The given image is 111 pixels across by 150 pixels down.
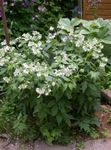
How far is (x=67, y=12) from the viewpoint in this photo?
6.20 metres

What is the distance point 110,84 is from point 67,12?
2072 millimetres

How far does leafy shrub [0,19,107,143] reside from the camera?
3494 mm

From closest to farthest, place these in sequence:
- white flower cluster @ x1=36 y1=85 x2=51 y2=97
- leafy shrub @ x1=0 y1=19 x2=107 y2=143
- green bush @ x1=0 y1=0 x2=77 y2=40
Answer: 1. white flower cluster @ x1=36 y1=85 x2=51 y2=97
2. leafy shrub @ x1=0 y1=19 x2=107 y2=143
3. green bush @ x1=0 y1=0 x2=77 y2=40

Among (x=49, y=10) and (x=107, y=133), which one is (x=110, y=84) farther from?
(x=49, y=10)

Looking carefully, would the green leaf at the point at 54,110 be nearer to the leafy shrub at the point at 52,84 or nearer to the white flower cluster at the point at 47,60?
the leafy shrub at the point at 52,84

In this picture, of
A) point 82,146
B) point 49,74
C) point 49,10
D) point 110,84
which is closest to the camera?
point 49,74

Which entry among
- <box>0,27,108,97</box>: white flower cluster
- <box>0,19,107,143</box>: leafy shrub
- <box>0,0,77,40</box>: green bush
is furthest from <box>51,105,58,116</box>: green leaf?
<box>0,0,77,40</box>: green bush

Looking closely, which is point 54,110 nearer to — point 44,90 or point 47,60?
point 44,90

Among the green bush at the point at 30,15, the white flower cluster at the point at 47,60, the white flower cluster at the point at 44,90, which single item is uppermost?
the white flower cluster at the point at 47,60

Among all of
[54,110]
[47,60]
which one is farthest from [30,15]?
[54,110]

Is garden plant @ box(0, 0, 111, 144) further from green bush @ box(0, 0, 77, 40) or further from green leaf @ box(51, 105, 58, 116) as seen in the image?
green bush @ box(0, 0, 77, 40)

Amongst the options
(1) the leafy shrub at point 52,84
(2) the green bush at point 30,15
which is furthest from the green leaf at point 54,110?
(2) the green bush at point 30,15

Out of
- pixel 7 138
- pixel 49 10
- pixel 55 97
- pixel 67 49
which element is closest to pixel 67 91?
pixel 55 97

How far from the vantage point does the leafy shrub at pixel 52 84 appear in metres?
3.49
